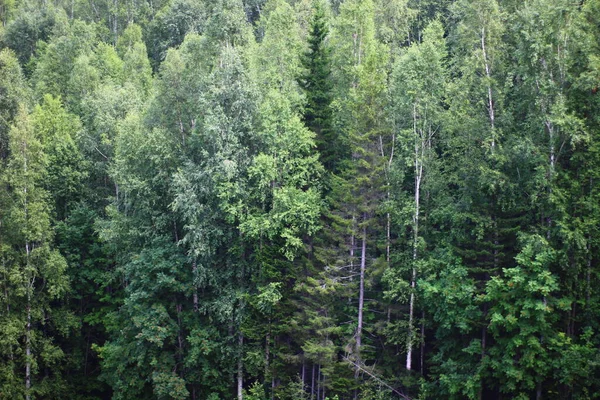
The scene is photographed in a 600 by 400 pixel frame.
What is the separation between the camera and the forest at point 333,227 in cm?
2122

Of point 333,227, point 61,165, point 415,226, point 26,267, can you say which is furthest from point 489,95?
point 61,165

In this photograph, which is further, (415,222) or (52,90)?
→ (52,90)

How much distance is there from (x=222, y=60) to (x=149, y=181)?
713 cm

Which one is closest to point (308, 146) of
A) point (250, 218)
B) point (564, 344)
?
point (250, 218)

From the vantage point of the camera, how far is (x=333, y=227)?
25.7m

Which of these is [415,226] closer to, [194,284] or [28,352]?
[194,284]

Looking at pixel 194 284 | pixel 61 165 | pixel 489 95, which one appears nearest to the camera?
pixel 489 95

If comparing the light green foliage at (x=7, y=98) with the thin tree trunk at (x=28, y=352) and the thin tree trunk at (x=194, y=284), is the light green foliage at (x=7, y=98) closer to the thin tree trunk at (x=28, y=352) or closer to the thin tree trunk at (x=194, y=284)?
the thin tree trunk at (x=28, y=352)

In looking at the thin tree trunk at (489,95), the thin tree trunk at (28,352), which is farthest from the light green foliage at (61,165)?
the thin tree trunk at (489,95)

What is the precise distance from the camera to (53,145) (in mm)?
36781

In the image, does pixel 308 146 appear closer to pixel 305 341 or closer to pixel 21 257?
pixel 305 341

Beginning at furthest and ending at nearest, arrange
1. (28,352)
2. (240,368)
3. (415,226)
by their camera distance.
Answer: (28,352), (240,368), (415,226)

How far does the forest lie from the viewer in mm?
21219

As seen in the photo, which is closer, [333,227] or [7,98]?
[333,227]
